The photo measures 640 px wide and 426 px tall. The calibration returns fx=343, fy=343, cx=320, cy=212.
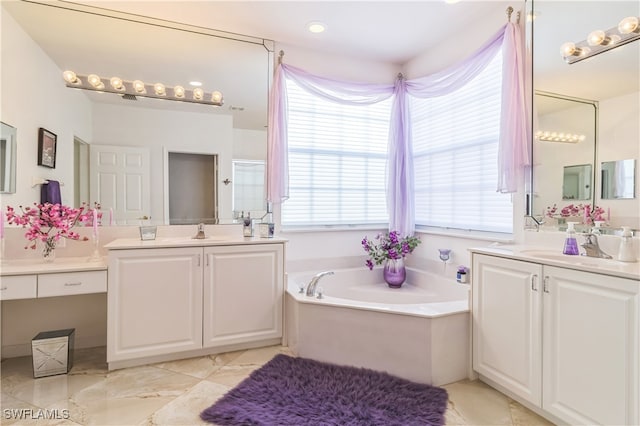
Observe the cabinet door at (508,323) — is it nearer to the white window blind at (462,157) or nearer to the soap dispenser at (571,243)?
the soap dispenser at (571,243)

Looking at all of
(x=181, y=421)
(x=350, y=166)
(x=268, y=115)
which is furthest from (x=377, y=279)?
(x=181, y=421)

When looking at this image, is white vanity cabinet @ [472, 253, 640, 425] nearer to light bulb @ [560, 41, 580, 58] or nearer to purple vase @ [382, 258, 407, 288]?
purple vase @ [382, 258, 407, 288]

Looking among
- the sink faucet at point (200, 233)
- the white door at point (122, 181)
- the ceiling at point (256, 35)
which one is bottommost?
the sink faucet at point (200, 233)

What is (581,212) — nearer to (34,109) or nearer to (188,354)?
(188,354)

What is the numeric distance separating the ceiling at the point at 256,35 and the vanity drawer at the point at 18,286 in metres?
1.54

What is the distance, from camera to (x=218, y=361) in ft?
8.09

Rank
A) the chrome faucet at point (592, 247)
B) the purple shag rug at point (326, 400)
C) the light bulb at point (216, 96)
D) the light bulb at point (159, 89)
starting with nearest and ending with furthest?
the purple shag rug at point (326, 400), the chrome faucet at point (592, 247), the light bulb at point (159, 89), the light bulb at point (216, 96)

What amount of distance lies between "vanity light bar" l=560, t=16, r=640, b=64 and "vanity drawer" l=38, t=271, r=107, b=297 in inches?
129

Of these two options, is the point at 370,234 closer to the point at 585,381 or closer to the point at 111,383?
the point at 585,381

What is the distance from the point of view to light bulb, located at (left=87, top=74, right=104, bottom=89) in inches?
102

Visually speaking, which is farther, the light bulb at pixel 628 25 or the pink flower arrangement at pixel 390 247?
the pink flower arrangement at pixel 390 247

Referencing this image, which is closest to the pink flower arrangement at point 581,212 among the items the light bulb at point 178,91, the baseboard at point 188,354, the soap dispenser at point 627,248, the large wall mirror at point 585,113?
the large wall mirror at point 585,113

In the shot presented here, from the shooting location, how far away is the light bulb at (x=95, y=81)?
2.59 metres

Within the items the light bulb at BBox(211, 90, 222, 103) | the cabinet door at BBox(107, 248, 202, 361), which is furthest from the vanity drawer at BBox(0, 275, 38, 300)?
the light bulb at BBox(211, 90, 222, 103)
